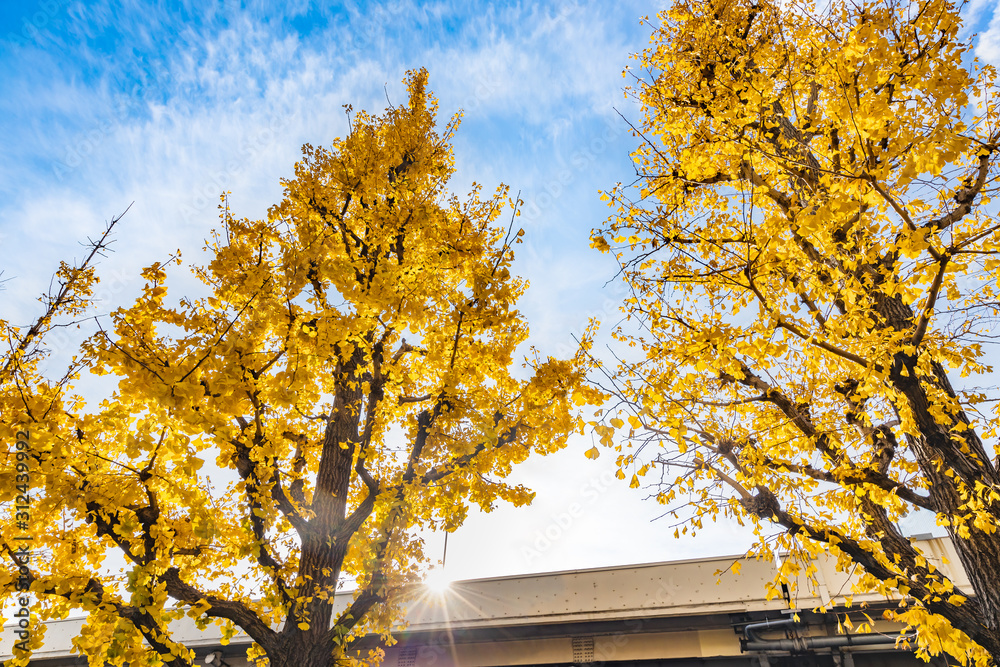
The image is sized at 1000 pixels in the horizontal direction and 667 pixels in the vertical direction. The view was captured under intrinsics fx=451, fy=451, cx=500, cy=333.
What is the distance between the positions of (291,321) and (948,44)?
5.60 m

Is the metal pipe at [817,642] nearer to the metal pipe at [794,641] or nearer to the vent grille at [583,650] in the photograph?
the metal pipe at [794,641]

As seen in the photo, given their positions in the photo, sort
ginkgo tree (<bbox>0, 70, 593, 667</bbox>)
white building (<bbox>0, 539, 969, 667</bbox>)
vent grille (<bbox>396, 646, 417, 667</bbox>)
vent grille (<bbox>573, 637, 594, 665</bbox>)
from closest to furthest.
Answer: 1. ginkgo tree (<bbox>0, 70, 593, 667</bbox>)
2. white building (<bbox>0, 539, 969, 667</bbox>)
3. vent grille (<bbox>573, 637, 594, 665</bbox>)
4. vent grille (<bbox>396, 646, 417, 667</bbox>)

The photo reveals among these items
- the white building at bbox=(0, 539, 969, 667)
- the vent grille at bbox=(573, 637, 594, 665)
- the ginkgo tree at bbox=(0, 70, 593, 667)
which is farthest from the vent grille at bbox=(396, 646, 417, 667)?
the ginkgo tree at bbox=(0, 70, 593, 667)

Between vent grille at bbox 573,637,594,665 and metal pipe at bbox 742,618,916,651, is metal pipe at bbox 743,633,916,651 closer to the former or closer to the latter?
metal pipe at bbox 742,618,916,651

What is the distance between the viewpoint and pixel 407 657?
8.77m

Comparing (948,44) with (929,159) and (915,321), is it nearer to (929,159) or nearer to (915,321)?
(929,159)

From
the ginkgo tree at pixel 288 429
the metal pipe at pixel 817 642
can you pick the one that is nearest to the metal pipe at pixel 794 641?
the metal pipe at pixel 817 642

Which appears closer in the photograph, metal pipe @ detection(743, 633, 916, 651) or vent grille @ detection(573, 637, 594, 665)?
metal pipe @ detection(743, 633, 916, 651)

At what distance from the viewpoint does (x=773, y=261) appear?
10.7ft

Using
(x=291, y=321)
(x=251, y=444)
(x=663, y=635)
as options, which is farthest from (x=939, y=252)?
(x=663, y=635)

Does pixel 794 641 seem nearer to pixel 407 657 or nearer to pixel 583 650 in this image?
pixel 583 650

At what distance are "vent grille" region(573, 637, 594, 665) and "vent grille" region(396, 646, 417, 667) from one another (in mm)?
3150

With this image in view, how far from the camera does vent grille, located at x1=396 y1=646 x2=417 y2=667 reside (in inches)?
343

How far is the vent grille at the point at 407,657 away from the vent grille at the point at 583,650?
10.3ft
